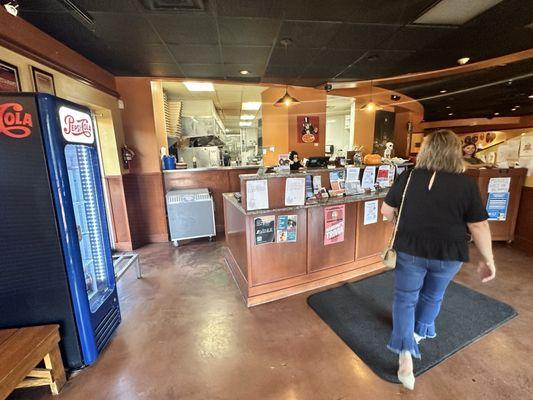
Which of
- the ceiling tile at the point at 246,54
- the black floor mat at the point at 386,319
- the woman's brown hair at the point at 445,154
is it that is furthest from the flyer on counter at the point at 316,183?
the ceiling tile at the point at 246,54

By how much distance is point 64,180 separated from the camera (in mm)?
1520

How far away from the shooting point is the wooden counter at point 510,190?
354 centimetres

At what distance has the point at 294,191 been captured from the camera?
7.94ft

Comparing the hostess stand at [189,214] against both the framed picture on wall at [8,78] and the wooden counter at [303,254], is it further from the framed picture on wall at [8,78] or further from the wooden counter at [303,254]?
the framed picture on wall at [8,78]

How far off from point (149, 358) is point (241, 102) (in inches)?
275

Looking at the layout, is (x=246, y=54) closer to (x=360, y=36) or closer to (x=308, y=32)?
(x=308, y=32)

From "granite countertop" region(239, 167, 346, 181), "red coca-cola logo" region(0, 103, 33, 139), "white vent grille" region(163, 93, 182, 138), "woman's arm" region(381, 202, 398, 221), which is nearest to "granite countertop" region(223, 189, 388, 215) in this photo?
"granite countertop" region(239, 167, 346, 181)

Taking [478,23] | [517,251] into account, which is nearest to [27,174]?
[478,23]

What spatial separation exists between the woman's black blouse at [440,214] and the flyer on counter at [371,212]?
4.39 ft

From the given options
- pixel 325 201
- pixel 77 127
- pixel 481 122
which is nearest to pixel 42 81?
pixel 77 127

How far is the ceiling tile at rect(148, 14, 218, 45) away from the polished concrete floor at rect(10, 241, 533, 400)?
112 inches

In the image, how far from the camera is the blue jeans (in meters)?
1.50

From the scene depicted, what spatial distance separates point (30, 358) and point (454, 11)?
434 centimetres

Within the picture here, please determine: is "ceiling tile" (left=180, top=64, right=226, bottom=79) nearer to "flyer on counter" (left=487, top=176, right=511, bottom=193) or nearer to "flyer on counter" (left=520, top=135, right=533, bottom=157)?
"flyer on counter" (left=487, top=176, right=511, bottom=193)
